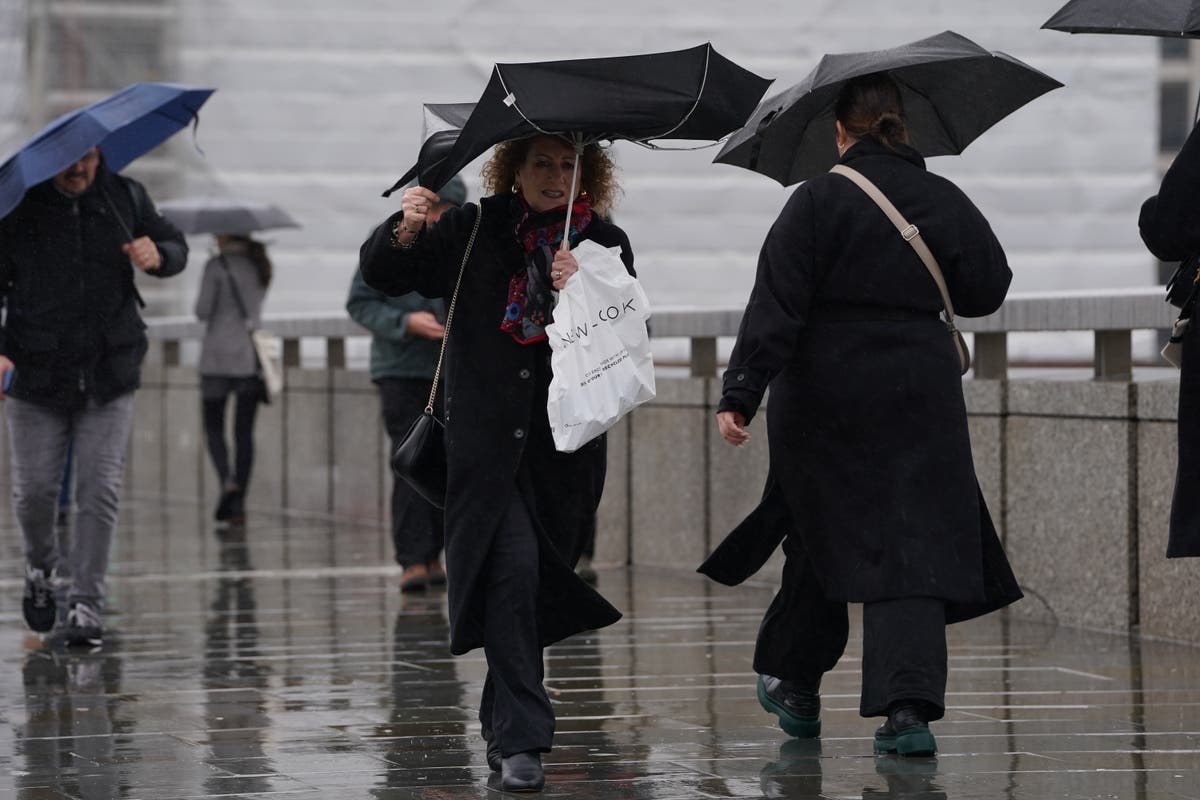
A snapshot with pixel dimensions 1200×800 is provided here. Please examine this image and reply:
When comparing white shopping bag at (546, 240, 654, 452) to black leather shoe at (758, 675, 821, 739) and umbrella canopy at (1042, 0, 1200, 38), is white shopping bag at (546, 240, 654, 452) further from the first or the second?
umbrella canopy at (1042, 0, 1200, 38)

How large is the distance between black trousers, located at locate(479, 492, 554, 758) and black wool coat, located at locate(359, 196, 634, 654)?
0.16ft

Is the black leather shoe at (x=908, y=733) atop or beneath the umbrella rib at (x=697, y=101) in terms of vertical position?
beneath

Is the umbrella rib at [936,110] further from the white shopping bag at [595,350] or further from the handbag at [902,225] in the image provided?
the white shopping bag at [595,350]

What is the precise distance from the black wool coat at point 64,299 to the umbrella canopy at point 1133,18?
408 centimetres

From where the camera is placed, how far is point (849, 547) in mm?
6152

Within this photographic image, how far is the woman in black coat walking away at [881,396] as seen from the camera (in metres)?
6.05

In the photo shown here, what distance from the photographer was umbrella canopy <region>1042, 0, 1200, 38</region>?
225 inches

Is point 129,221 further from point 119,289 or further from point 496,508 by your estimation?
point 496,508

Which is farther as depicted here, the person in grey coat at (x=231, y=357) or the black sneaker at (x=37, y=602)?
the person in grey coat at (x=231, y=357)

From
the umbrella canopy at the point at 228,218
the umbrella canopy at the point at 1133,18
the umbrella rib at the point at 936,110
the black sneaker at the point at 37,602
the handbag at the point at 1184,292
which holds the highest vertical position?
the umbrella canopy at the point at 228,218

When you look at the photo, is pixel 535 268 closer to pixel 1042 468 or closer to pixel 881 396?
pixel 881 396

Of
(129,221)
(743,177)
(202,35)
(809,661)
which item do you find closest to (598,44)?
(743,177)

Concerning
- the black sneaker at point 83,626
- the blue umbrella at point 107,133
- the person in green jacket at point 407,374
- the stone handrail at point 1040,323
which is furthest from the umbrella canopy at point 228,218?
the black sneaker at point 83,626

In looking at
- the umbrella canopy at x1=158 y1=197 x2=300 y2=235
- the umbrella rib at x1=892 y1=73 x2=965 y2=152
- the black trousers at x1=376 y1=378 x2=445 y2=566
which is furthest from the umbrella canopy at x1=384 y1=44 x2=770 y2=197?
the umbrella canopy at x1=158 y1=197 x2=300 y2=235
